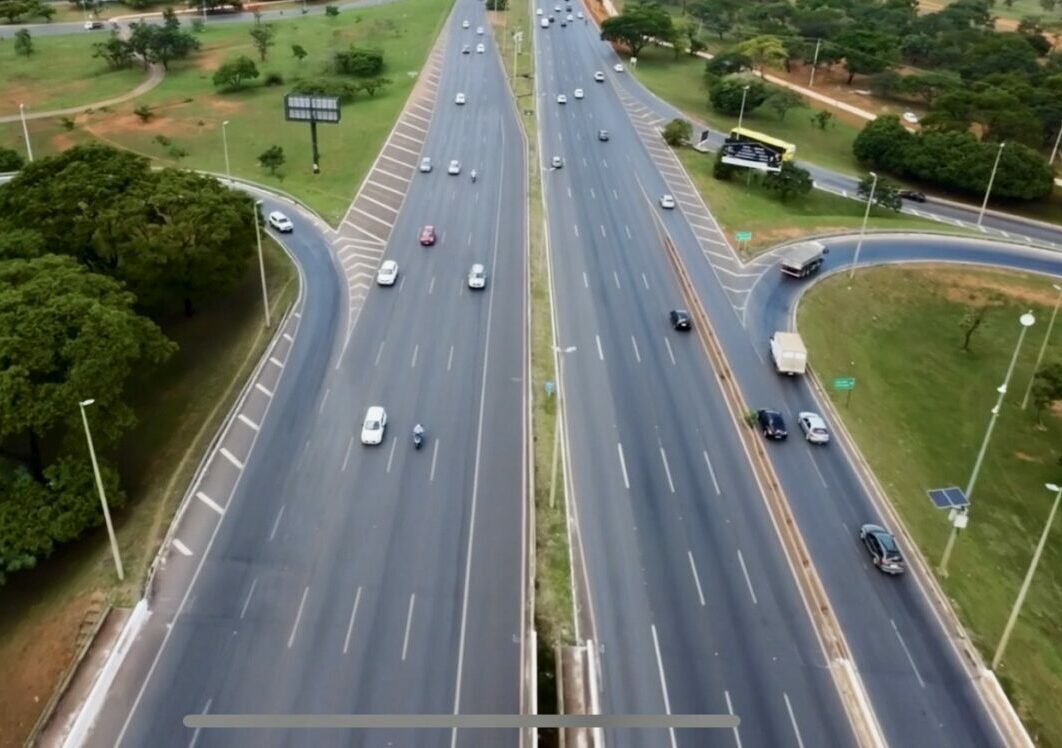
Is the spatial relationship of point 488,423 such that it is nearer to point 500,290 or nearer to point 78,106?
point 500,290

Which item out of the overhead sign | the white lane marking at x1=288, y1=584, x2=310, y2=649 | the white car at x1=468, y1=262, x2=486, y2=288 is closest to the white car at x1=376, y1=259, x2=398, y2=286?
the white car at x1=468, y1=262, x2=486, y2=288

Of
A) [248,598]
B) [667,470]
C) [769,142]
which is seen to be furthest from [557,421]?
[769,142]

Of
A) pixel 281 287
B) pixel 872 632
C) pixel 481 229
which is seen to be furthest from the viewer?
pixel 481 229

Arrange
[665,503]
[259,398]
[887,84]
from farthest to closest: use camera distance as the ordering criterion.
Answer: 1. [887,84]
2. [259,398]
3. [665,503]

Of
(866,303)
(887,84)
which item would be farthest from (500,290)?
(887,84)

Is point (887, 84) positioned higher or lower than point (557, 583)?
higher

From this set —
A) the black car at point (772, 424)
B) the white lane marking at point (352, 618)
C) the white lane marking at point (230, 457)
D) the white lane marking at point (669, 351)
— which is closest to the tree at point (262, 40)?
the white lane marking at point (669, 351)
